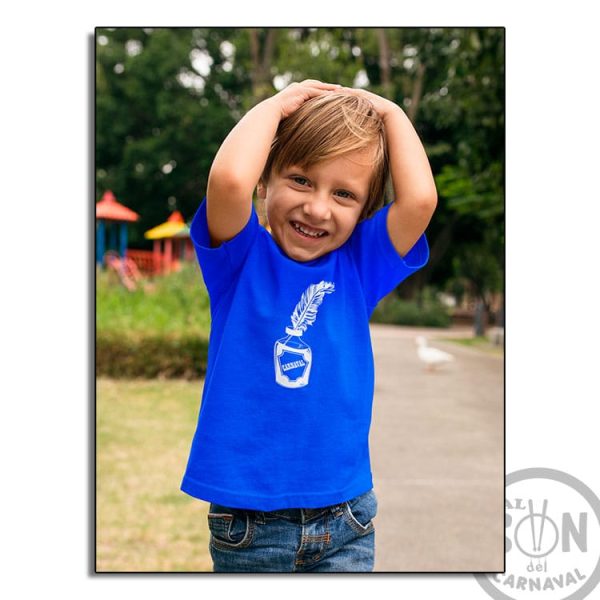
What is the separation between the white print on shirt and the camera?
1.35 metres

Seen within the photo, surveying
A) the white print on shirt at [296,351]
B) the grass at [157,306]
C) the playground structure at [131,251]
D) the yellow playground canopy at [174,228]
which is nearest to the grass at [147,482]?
the grass at [157,306]

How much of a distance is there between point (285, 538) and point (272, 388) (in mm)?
256

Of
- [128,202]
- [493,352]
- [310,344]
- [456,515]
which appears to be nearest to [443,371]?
[493,352]

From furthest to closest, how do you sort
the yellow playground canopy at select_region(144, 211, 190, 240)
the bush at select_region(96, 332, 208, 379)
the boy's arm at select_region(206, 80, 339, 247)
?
the yellow playground canopy at select_region(144, 211, 190, 240) → the bush at select_region(96, 332, 208, 379) → the boy's arm at select_region(206, 80, 339, 247)

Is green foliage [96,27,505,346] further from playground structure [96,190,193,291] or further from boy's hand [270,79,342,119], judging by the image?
boy's hand [270,79,342,119]

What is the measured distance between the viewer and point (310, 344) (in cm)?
137

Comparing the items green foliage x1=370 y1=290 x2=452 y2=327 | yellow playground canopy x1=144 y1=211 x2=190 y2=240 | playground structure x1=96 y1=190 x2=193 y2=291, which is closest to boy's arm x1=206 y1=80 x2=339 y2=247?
playground structure x1=96 y1=190 x2=193 y2=291

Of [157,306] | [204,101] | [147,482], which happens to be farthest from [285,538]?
[204,101]

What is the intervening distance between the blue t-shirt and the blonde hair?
131 millimetres

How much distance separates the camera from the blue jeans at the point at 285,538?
1352 millimetres

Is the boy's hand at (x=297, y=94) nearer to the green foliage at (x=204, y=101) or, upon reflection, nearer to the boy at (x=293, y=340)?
the boy at (x=293, y=340)
